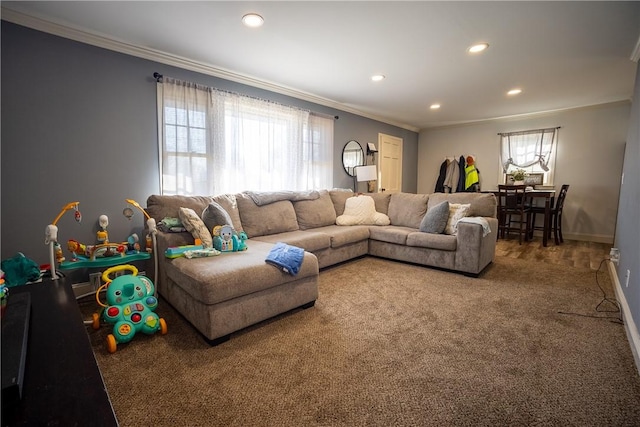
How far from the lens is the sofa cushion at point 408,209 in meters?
3.84

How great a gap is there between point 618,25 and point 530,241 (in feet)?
11.3

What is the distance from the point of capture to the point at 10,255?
2203mm

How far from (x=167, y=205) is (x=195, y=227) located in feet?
1.49

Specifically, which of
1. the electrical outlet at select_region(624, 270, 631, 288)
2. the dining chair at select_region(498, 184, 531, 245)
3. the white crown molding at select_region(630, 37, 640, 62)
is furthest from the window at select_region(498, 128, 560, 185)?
the electrical outlet at select_region(624, 270, 631, 288)

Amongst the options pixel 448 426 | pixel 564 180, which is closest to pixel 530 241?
pixel 564 180

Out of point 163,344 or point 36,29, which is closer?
point 163,344

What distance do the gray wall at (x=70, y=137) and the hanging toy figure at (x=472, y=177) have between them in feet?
18.3

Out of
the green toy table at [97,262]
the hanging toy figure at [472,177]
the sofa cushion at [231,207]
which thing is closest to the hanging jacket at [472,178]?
the hanging toy figure at [472,177]

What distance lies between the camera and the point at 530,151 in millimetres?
5410

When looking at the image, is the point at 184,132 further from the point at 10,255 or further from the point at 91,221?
the point at 10,255

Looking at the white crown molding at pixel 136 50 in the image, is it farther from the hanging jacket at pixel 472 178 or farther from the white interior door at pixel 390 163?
the hanging jacket at pixel 472 178

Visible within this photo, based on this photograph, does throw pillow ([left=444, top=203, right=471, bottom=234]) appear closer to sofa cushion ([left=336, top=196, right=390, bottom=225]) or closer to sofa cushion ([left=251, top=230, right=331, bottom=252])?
sofa cushion ([left=336, top=196, right=390, bottom=225])

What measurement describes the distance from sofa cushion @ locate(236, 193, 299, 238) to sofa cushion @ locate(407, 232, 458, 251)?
4.61 feet

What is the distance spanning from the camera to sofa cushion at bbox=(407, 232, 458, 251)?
3.07m
